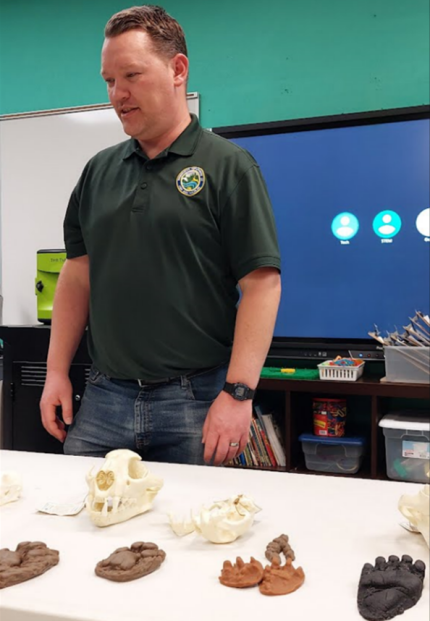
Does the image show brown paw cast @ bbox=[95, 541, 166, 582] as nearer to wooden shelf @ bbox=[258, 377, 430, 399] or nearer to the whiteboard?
wooden shelf @ bbox=[258, 377, 430, 399]

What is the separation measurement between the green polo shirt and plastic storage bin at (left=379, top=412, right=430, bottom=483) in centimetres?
123

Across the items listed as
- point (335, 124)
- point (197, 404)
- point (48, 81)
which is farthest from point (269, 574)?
point (48, 81)

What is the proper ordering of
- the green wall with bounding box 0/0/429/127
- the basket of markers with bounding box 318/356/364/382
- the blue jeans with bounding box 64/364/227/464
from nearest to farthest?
the blue jeans with bounding box 64/364/227/464
the basket of markers with bounding box 318/356/364/382
the green wall with bounding box 0/0/429/127

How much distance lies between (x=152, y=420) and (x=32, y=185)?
7.47 feet

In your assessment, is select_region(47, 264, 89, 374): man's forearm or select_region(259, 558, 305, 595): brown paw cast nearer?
select_region(259, 558, 305, 595): brown paw cast

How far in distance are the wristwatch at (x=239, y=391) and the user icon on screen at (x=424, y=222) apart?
1561 millimetres

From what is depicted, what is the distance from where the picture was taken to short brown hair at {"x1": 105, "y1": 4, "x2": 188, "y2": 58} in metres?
1.15

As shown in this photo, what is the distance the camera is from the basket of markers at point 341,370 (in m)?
2.30

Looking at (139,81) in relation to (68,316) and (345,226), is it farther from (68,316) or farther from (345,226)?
(345,226)

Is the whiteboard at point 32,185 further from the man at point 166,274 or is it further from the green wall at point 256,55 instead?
the man at point 166,274

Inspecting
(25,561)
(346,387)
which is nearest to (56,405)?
(25,561)

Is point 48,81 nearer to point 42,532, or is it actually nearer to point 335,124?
point 335,124

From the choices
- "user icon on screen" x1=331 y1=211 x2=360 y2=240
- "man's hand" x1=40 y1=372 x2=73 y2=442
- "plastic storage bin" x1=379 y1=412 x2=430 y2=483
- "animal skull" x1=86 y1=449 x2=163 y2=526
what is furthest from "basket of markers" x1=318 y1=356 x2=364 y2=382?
"animal skull" x1=86 y1=449 x2=163 y2=526

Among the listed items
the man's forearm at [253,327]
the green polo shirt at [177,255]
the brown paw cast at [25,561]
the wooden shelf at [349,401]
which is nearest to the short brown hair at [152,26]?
the green polo shirt at [177,255]
